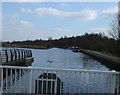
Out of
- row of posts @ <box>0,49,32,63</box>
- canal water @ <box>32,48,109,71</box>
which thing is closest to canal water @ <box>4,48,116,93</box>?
canal water @ <box>32,48,109,71</box>

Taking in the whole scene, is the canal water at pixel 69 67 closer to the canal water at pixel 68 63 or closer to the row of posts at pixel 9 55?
the canal water at pixel 68 63

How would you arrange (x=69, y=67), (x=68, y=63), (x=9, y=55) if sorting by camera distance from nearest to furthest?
(x=9, y=55), (x=69, y=67), (x=68, y=63)

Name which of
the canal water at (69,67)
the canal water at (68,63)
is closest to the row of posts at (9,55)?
the canal water at (69,67)

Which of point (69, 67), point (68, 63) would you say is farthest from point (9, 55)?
point (68, 63)

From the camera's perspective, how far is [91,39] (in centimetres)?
9500

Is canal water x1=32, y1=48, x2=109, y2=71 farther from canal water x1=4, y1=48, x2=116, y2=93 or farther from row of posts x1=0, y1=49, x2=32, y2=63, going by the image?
row of posts x1=0, y1=49, x2=32, y2=63

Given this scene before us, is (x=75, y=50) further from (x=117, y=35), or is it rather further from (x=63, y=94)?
(x=63, y=94)

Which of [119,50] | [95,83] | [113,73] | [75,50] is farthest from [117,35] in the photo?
[75,50]

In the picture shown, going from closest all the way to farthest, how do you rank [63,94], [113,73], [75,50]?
[113,73] → [63,94] → [75,50]

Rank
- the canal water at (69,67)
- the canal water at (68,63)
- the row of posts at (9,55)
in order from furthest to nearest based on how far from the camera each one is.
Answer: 1. the canal water at (68,63)
2. the row of posts at (9,55)
3. the canal water at (69,67)

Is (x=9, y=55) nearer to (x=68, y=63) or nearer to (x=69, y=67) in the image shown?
(x=69, y=67)

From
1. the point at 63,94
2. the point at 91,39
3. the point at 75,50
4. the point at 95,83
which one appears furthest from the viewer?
the point at 75,50

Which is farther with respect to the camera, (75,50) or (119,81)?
(75,50)

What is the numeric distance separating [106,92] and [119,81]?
17.6 inches
